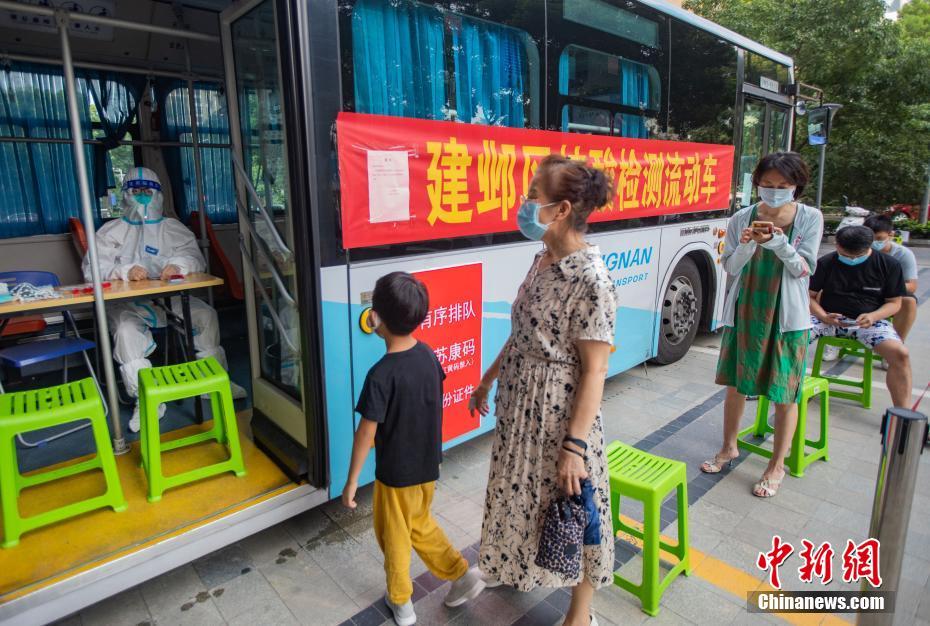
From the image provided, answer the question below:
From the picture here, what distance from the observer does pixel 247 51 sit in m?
2.92

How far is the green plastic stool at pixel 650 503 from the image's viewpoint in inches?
90.4

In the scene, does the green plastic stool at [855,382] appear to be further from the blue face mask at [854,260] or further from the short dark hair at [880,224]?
the short dark hair at [880,224]

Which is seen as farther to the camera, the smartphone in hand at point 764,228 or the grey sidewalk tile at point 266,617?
the smartphone in hand at point 764,228

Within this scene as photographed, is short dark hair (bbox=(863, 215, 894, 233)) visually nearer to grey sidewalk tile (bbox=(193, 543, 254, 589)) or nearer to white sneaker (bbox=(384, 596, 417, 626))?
white sneaker (bbox=(384, 596, 417, 626))

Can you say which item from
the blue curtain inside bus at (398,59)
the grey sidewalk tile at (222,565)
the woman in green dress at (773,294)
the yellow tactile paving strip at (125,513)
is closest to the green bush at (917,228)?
the woman in green dress at (773,294)

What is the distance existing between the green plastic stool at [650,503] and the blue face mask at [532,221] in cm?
A: 107

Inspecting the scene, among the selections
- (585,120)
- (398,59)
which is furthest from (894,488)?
(585,120)

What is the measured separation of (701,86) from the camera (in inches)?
189

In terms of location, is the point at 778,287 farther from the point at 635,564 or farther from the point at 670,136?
the point at 670,136

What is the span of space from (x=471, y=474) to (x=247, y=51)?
272cm

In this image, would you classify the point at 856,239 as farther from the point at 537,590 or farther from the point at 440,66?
the point at 537,590

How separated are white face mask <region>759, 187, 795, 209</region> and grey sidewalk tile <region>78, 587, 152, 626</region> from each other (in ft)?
11.5

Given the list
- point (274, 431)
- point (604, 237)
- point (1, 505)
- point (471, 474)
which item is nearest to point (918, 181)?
point (604, 237)

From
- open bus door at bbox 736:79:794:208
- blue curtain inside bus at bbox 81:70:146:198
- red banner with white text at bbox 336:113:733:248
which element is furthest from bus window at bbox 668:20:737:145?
blue curtain inside bus at bbox 81:70:146:198
